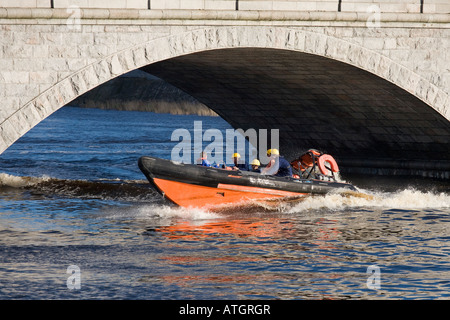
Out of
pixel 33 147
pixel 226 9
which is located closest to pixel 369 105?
pixel 226 9

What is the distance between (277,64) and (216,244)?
27.3 feet

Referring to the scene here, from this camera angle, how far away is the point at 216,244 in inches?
698

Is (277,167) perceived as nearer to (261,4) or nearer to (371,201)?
(371,201)

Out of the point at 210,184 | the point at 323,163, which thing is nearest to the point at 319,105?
the point at 323,163

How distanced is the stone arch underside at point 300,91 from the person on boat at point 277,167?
2.80 metres

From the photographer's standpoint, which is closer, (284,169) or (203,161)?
(203,161)

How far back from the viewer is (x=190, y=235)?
1881 cm

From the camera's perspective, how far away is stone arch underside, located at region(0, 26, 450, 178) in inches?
760

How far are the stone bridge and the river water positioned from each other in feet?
6.77

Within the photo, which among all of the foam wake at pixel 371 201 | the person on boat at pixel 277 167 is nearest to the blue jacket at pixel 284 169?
the person on boat at pixel 277 167

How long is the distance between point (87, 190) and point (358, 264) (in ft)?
43.6

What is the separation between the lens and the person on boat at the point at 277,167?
77.2 feet

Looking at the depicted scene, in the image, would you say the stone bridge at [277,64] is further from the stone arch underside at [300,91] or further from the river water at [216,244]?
the river water at [216,244]
